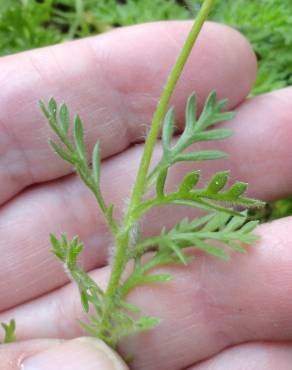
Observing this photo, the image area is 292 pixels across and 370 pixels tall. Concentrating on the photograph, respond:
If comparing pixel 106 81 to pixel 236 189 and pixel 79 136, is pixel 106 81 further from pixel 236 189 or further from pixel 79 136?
pixel 236 189

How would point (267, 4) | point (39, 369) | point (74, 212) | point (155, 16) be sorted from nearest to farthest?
point (39, 369), point (74, 212), point (267, 4), point (155, 16)

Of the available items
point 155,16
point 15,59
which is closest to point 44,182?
point 15,59

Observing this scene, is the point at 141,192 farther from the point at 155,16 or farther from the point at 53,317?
the point at 155,16

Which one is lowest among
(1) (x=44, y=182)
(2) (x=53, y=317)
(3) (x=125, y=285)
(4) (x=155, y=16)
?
(2) (x=53, y=317)

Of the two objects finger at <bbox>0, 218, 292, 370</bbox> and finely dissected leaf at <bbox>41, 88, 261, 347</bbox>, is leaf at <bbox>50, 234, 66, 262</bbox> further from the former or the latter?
finger at <bbox>0, 218, 292, 370</bbox>

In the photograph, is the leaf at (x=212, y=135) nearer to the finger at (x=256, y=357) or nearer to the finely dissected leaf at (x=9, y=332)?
the finger at (x=256, y=357)

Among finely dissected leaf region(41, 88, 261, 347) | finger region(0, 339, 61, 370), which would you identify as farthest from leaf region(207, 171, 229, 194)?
finger region(0, 339, 61, 370)
